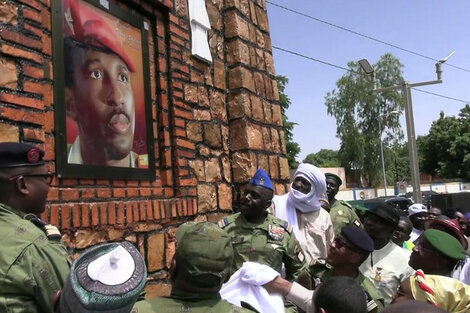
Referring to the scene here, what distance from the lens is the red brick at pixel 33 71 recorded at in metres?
2.49

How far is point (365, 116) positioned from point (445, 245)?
38281mm

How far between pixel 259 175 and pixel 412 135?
10536 mm

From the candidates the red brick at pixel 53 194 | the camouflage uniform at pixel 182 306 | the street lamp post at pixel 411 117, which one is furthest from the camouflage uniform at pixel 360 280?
the street lamp post at pixel 411 117

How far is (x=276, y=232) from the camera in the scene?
3.23 meters

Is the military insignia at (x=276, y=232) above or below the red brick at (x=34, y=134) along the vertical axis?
below

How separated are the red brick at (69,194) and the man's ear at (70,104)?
1.45 feet

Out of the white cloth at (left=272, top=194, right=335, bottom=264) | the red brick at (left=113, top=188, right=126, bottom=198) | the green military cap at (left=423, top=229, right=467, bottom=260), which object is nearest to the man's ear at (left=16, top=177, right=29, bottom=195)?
the red brick at (left=113, top=188, right=126, bottom=198)

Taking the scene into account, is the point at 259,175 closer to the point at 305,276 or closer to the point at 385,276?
the point at 305,276

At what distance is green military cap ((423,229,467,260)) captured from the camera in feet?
8.38

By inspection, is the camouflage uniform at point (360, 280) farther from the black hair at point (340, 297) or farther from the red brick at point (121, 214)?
the red brick at point (121, 214)

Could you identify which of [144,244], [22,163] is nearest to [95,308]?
[22,163]

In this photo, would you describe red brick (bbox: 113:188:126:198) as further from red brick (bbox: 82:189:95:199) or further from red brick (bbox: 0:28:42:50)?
red brick (bbox: 0:28:42:50)

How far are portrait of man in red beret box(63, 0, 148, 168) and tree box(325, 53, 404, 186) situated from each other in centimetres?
3624

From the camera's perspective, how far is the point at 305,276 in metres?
3.13
